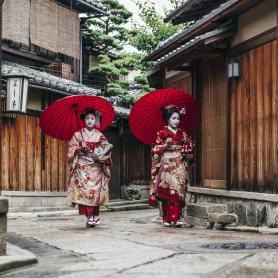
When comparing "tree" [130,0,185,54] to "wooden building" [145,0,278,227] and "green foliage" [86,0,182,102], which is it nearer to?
"green foliage" [86,0,182,102]

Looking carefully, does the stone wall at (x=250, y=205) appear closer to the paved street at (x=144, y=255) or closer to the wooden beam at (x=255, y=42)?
the paved street at (x=144, y=255)

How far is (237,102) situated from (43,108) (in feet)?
29.8

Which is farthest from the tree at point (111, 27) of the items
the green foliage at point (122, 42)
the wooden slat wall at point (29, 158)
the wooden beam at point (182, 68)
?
the wooden beam at point (182, 68)

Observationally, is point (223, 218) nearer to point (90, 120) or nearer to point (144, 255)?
point (90, 120)

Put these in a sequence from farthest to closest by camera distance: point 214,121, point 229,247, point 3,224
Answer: point 214,121 → point 229,247 → point 3,224

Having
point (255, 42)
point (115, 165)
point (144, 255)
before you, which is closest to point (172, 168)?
point (255, 42)

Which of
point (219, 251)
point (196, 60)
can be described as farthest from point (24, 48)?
point (219, 251)

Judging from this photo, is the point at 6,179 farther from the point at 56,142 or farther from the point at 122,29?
the point at 122,29

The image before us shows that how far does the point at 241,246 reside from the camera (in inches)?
299

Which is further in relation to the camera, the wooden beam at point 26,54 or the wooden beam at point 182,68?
the wooden beam at point 26,54

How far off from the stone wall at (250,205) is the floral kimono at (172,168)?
876mm

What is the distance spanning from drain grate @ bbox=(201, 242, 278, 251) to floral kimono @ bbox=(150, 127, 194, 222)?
132 inches

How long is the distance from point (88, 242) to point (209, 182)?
5028 millimetres

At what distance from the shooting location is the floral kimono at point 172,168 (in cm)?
1127
